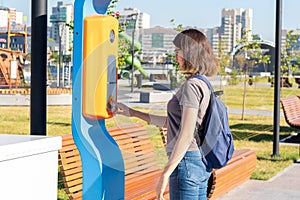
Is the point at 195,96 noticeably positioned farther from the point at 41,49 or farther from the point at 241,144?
the point at 241,144

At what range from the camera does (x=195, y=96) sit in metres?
3.59

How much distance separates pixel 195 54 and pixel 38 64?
104 centimetres

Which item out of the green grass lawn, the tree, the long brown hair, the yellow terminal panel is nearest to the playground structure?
the green grass lawn

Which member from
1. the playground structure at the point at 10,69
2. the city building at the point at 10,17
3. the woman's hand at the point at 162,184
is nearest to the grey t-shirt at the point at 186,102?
the woman's hand at the point at 162,184

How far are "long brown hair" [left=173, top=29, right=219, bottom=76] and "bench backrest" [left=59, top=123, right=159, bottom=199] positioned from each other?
973 millimetres

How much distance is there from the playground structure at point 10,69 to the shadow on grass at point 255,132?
16.4m

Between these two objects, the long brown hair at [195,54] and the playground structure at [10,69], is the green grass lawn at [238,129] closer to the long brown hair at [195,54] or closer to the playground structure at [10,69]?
the long brown hair at [195,54]

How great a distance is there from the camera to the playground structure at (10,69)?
1171 inches

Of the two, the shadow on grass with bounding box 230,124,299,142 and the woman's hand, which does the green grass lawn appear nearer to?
the shadow on grass with bounding box 230,124,299,142

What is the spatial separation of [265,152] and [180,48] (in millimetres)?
7023

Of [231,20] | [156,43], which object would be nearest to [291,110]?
[231,20]

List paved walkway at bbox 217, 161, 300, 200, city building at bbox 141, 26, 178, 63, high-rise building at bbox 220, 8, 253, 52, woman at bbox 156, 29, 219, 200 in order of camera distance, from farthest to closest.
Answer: paved walkway at bbox 217, 161, 300, 200 → high-rise building at bbox 220, 8, 253, 52 → woman at bbox 156, 29, 219, 200 → city building at bbox 141, 26, 178, 63

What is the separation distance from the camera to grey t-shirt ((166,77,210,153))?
141 inches

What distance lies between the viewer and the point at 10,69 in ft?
99.0
